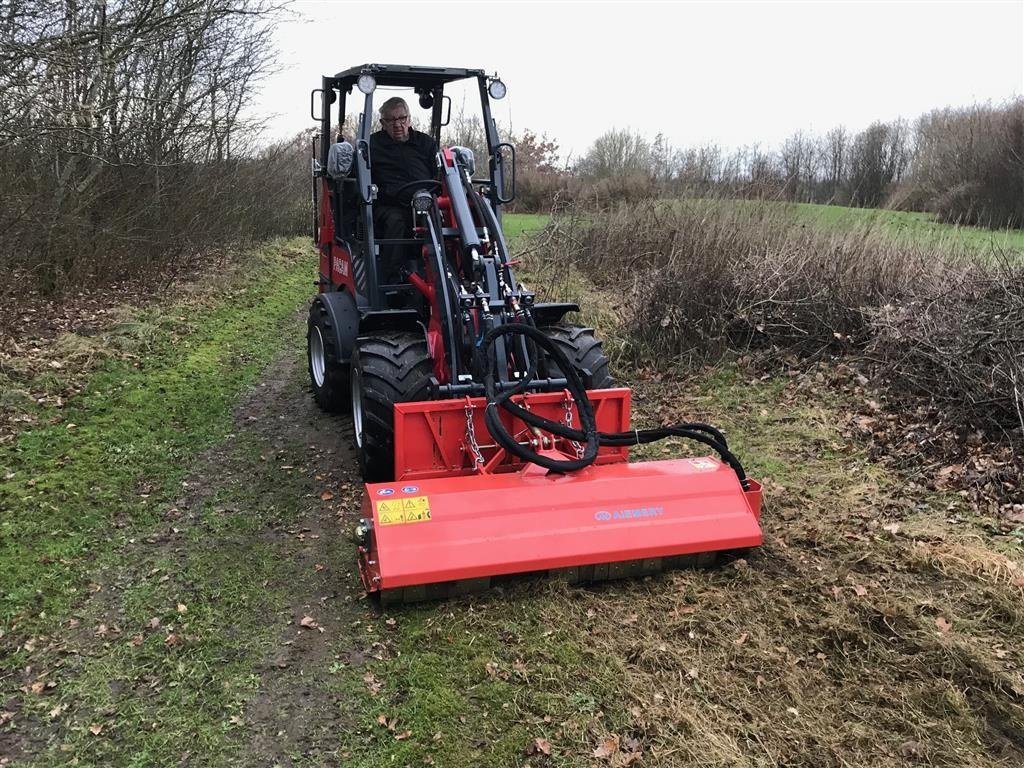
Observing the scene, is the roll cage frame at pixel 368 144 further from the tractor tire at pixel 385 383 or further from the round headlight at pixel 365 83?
the tractor tire at pixel 385 383

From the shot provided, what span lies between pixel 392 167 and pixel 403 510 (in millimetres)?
3209

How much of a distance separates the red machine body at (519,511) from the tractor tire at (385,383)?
0.34m

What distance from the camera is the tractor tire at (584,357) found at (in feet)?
17.0

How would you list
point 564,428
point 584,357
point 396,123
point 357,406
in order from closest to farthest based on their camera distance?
point 564,428
point 584,357
point 357,406
point 396,123

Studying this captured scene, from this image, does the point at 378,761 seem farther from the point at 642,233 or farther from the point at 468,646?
the point at 642,233

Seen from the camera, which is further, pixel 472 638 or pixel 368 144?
pixel 368 144

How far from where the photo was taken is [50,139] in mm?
9539

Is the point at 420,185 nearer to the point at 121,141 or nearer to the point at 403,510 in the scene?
the point at 403,510

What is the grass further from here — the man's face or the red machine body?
the man's face

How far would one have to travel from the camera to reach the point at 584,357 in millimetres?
5301

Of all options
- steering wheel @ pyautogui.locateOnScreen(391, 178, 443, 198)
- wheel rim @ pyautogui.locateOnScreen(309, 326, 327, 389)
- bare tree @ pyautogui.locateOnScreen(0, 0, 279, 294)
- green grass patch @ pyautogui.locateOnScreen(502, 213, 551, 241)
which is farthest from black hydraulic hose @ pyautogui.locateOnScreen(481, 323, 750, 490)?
green grass patch @ pyautogui.locateOnScreen(502, 213, 551, 241)

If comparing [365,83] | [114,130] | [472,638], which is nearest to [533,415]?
[472,638]

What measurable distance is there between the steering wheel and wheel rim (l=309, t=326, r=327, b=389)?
5.19ft

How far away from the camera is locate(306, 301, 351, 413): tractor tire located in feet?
21.0
